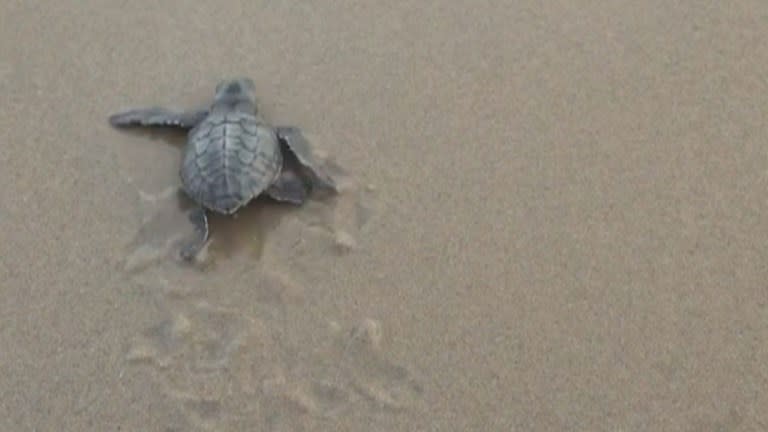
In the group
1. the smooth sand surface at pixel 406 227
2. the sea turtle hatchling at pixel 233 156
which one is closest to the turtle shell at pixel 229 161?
the sea turtle hatchling at pixel 233 156

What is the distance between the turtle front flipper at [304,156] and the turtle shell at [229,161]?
0.05 m

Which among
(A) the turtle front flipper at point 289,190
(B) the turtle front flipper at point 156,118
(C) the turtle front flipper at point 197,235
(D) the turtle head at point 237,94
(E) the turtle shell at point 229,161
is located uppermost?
(D) the turtle head at point 237,94

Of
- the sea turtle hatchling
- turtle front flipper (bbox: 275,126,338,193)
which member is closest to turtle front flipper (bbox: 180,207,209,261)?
the sea turtle hatchling

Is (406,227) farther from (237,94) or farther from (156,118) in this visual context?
(156,118)

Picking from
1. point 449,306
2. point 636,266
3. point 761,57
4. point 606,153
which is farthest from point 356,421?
point 761,57

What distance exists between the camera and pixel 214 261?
3021 mm

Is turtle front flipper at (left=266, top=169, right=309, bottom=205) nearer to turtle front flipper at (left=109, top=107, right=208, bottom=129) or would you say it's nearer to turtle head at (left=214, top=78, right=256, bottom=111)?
turtle head at (left=214, top=78, right=256, bottom=111)

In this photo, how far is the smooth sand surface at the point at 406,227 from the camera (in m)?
2.69

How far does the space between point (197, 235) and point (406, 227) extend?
26.1 inches

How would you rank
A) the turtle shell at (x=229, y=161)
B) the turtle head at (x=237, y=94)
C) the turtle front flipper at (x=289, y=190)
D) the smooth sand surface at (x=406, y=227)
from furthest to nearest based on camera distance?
the turtle head at (x=237, y=94)
the turtle front flipper at (x=289, y=190)
the turtle shell at (x=229, y=161)
the smooth sand surface at (x=406, y=227)

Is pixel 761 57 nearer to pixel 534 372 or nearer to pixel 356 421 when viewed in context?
pixel 534 372

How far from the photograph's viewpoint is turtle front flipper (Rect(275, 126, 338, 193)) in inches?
125

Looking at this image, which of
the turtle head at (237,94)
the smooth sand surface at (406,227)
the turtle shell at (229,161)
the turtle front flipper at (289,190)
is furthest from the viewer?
the turtle head at (237,94)

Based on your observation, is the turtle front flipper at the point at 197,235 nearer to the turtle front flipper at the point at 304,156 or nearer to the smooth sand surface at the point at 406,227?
the smooth sand surface at the point at 406,227
